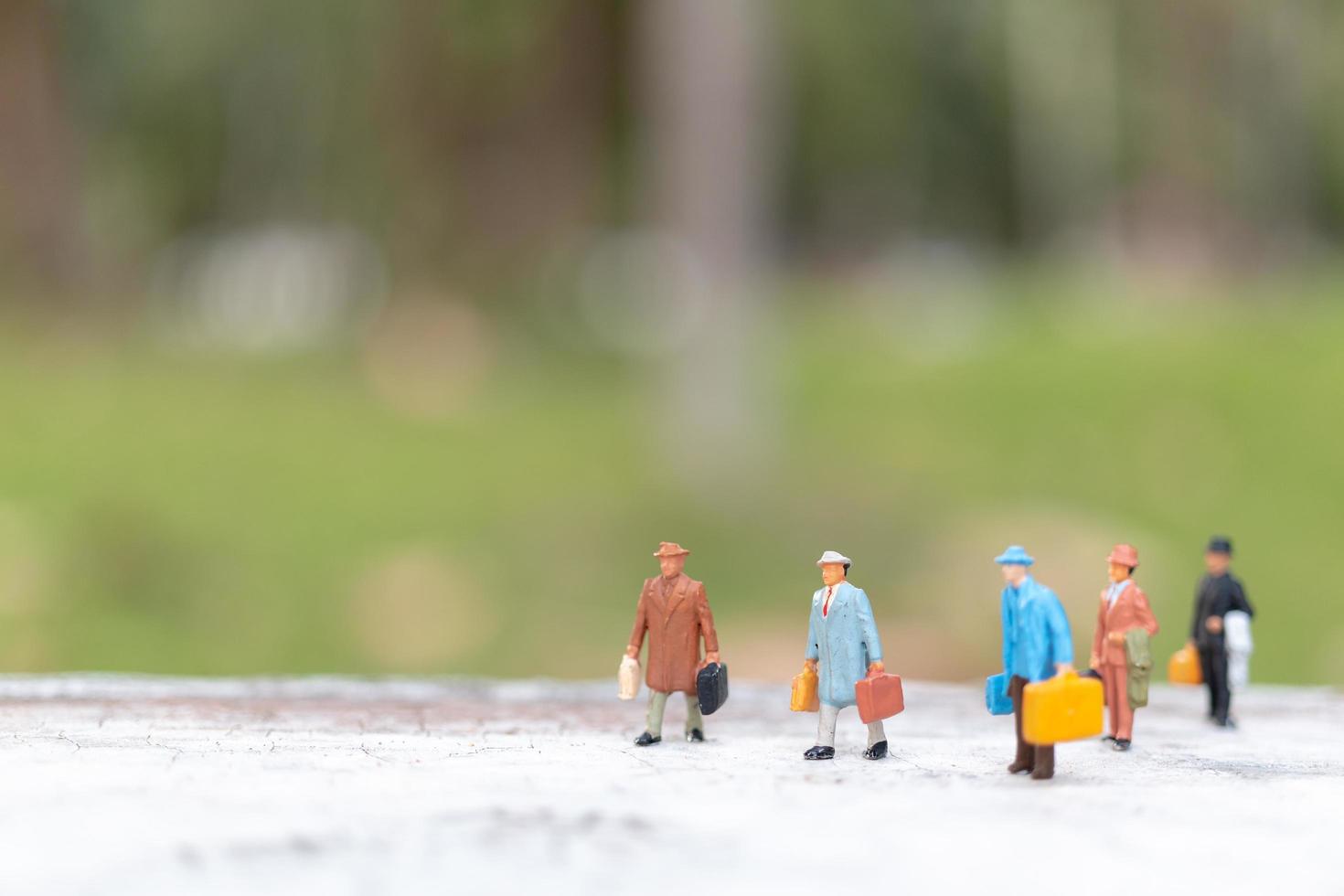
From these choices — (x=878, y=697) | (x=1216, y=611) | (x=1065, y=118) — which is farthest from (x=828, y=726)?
(x=1065, y=118)

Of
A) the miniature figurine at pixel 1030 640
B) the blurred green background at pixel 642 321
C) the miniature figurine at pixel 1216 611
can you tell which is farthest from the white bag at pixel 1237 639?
the blurred green background at pixel 642 321

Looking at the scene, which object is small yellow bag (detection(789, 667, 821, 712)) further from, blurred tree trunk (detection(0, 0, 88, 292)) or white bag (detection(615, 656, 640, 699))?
blurred tree trunk (detection(0, 0, 88, 292))

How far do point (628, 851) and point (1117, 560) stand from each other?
10.6ft

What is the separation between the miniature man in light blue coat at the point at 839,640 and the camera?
6750 mm

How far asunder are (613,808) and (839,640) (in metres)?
1.47

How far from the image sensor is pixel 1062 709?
6.14 meters

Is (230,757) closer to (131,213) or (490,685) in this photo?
(490,685)

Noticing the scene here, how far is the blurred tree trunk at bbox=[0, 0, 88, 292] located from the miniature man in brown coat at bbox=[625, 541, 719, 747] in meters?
21.3

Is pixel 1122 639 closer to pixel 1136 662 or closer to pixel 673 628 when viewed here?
pixel 1136 662

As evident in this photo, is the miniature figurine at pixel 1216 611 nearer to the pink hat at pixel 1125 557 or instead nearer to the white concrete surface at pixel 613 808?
the white concrete surface at pixel 613 808

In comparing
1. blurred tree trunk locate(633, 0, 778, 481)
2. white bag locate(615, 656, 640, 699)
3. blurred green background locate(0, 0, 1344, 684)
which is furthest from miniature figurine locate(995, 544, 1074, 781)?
blurred tree trunk locate(633, 0, 778, 481)

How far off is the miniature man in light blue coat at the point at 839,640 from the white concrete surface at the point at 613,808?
36 centimetres

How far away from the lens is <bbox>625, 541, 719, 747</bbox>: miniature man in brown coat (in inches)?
278

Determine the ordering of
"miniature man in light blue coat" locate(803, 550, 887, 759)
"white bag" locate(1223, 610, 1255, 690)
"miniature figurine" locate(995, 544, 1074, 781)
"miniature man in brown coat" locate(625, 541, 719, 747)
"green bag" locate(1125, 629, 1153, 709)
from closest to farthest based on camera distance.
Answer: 1. "miniature figurine" locate(995, 544, 1074, 781)
2. "miniature man in light blue coat" locate(803, 550, 887, 759)
3. "miniature man in brown coat" locate(625, 541, 719, 747)
4. "green bag" locate(1125, 629, 1153, 709)
5. "white bag" locate(1223, 610, 1255, 690)
